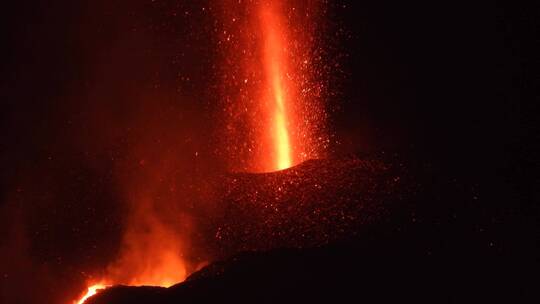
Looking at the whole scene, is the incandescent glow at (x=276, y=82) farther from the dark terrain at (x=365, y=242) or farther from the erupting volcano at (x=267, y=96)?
the dark terrain at (x=365, y=242)

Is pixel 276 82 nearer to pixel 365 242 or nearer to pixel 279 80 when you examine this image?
pixel 279 80

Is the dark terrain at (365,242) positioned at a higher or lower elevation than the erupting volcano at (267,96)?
lower

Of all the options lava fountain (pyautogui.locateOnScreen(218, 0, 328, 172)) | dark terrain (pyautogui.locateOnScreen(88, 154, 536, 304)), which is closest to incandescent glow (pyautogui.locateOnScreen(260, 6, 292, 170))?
lava fountain (pyautogui.locateOnScreen(218, 0, 328, 172))

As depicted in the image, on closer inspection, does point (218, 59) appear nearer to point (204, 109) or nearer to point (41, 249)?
point (204, 109)

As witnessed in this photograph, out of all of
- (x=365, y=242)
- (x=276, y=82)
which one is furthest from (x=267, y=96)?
(x=365, y=242)

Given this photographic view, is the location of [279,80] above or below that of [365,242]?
above

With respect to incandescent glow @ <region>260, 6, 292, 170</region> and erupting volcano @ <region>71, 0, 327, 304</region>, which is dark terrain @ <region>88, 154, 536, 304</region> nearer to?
incandescent glow @ <region>260, 6, 292, 170</region>

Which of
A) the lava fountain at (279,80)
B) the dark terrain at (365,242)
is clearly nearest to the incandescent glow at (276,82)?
the lava fountain at (279,80)

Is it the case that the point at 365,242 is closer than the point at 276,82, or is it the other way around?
the point at 365,242
